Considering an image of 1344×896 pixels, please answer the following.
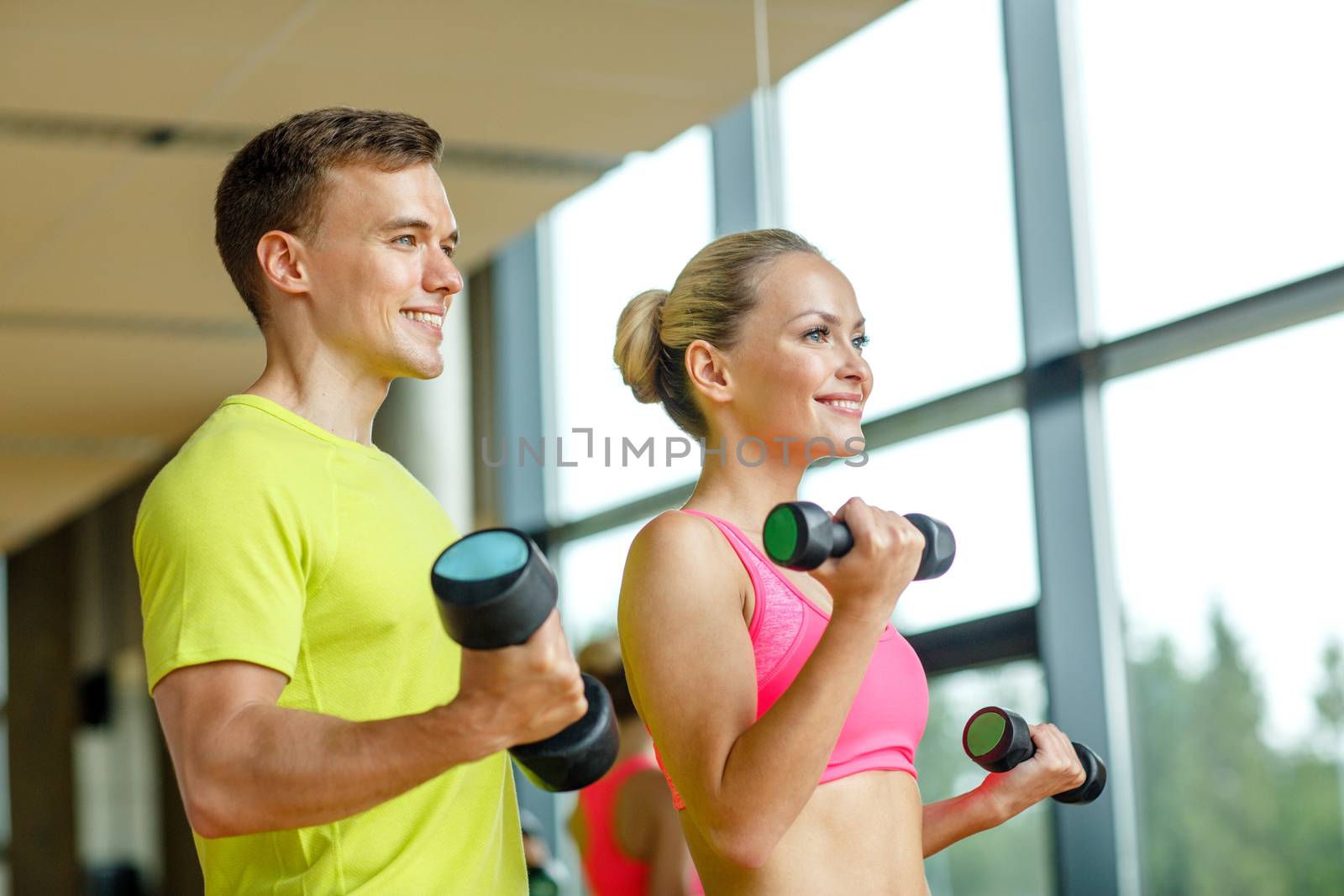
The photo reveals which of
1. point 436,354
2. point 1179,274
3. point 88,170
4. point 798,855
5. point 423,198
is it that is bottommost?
point 798,855

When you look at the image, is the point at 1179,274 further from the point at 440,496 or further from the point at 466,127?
the point at 440,496

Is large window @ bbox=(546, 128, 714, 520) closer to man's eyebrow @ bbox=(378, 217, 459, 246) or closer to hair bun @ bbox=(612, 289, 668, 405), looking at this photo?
hair bun @ bbox=(612, 289, 668, 405)

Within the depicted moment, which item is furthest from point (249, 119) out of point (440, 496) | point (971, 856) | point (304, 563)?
point (304, 563)

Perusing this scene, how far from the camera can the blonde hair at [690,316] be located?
1.76m

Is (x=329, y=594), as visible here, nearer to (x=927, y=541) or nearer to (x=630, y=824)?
(x=927, y=541)

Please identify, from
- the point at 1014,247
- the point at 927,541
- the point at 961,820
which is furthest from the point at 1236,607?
the point at 927,541

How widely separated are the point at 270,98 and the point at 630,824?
1892 mm

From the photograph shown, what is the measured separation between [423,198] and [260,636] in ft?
1.48

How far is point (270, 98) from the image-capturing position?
3723mm

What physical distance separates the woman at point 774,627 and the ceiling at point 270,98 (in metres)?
1.77

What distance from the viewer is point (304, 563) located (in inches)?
49.6

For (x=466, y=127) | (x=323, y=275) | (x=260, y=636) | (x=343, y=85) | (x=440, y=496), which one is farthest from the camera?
(x=440, y=496)

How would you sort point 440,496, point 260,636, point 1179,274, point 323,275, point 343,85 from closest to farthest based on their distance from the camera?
point 260,636 < point 323,275 < point 1179,274 < point 343,85 < point 440,496

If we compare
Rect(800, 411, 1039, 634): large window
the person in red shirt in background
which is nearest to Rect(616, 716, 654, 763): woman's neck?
the person in red shirt in background
